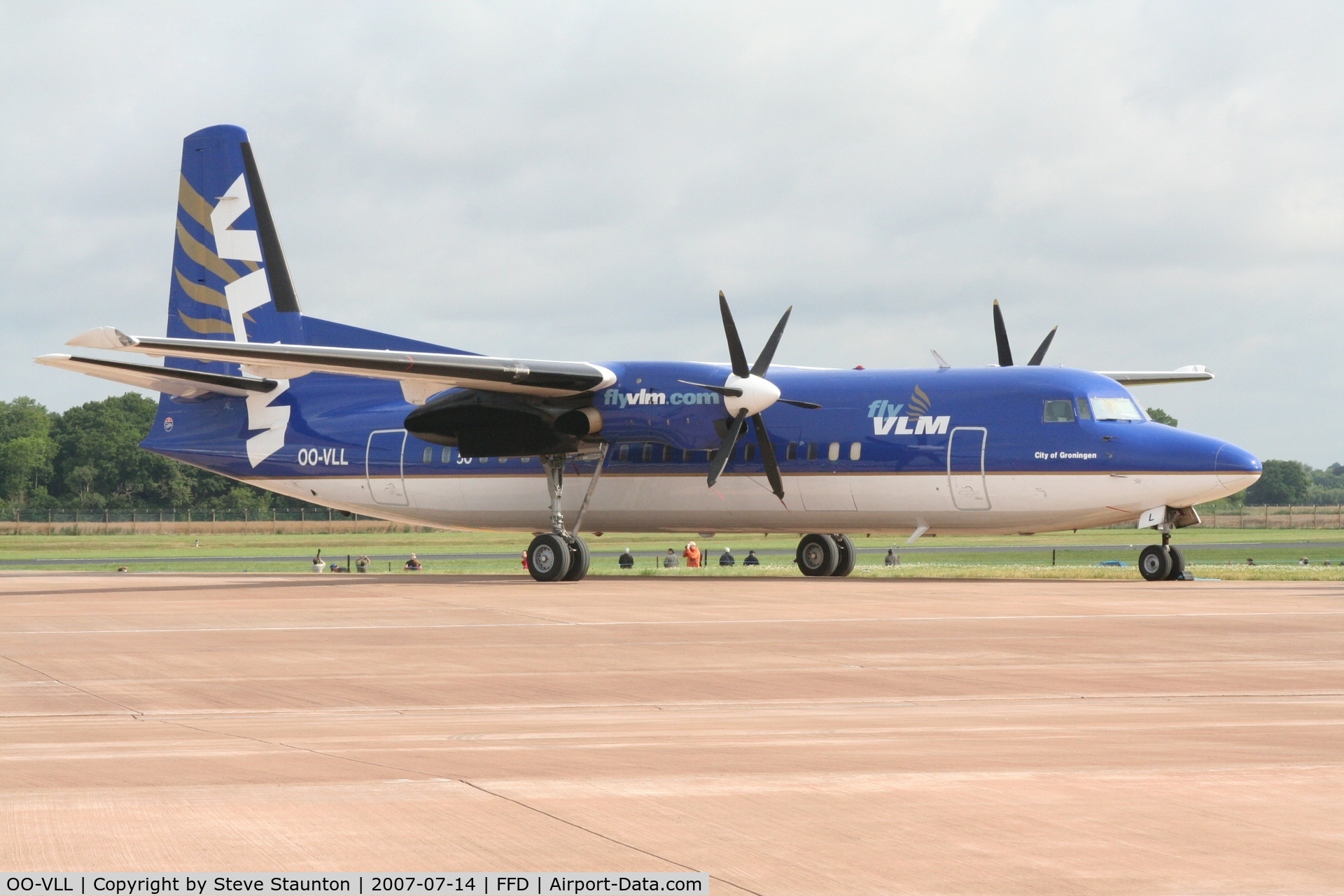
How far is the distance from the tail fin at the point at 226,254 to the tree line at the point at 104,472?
79.8 m

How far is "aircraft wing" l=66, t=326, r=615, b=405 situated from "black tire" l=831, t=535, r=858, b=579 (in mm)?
6124

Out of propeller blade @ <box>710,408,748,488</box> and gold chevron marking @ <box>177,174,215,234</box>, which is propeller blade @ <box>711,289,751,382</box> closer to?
propeller blade @ <box>710,408,748,488</box>

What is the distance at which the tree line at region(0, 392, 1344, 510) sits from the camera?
388 ft

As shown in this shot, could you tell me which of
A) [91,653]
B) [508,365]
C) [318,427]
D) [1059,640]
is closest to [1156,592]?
[1059,640]

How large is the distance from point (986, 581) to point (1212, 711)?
17.4 metres

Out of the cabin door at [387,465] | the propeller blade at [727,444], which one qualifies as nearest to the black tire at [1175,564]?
the propeller blade at [727,444]

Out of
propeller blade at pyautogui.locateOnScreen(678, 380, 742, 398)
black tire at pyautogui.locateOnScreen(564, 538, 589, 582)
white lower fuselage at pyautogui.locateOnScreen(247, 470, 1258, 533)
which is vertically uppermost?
propeller blade at pyautogui.locateOnScreen(678, 380, 742, 398)

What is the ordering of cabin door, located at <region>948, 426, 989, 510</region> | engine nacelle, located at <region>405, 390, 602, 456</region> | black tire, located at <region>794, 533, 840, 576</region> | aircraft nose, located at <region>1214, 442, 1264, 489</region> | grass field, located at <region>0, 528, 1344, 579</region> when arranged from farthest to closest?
grass field, located at <region>0, 528, 1344, 579</region> < black tire, located at <region>794, 533, 840, 576</region> < engine nacelle, located at <region>405, 390, 602, 456</region> < cabin door, located at <region>948, 426, 989, 510</region> < aircraft nose, located at <region>1214, 442, 1264, 489</region>

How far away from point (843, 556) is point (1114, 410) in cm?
713

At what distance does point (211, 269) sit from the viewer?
34.4 metres

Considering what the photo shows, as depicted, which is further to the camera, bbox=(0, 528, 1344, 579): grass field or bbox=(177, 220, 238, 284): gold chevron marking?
bbox=(0, 528, 1344, 579): grass field

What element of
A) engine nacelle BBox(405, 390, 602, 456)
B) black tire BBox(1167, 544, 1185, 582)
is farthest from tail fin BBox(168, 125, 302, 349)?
black tire BBox(1167, 544, 1185, 582)

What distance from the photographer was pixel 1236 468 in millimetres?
24875

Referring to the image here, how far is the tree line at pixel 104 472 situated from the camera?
118 meters
